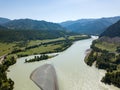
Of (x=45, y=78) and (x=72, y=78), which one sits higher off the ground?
(x=45, y=78)

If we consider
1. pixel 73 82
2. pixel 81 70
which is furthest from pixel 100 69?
pixel 73 82

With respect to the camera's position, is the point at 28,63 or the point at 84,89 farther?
the point at 28,63

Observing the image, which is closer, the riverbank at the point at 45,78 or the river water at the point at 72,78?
the river water at the point at 72,78

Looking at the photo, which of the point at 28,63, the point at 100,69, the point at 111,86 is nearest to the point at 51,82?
the point at 111,86

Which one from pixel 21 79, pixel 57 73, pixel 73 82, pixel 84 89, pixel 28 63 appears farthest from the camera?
pixel 28 63

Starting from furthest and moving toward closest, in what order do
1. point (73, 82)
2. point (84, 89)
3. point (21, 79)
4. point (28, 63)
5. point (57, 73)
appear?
point (28, 63) → point (57, 73) → point (21, 79) → point (73, 82) → point (84, 89)

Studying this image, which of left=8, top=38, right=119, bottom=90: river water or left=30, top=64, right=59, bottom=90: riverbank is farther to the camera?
left=30, top=64, right=59, bottom=90: riverbank

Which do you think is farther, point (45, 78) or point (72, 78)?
point (45, 78)

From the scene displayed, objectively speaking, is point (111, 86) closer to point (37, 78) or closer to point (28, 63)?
point (37, 78)
